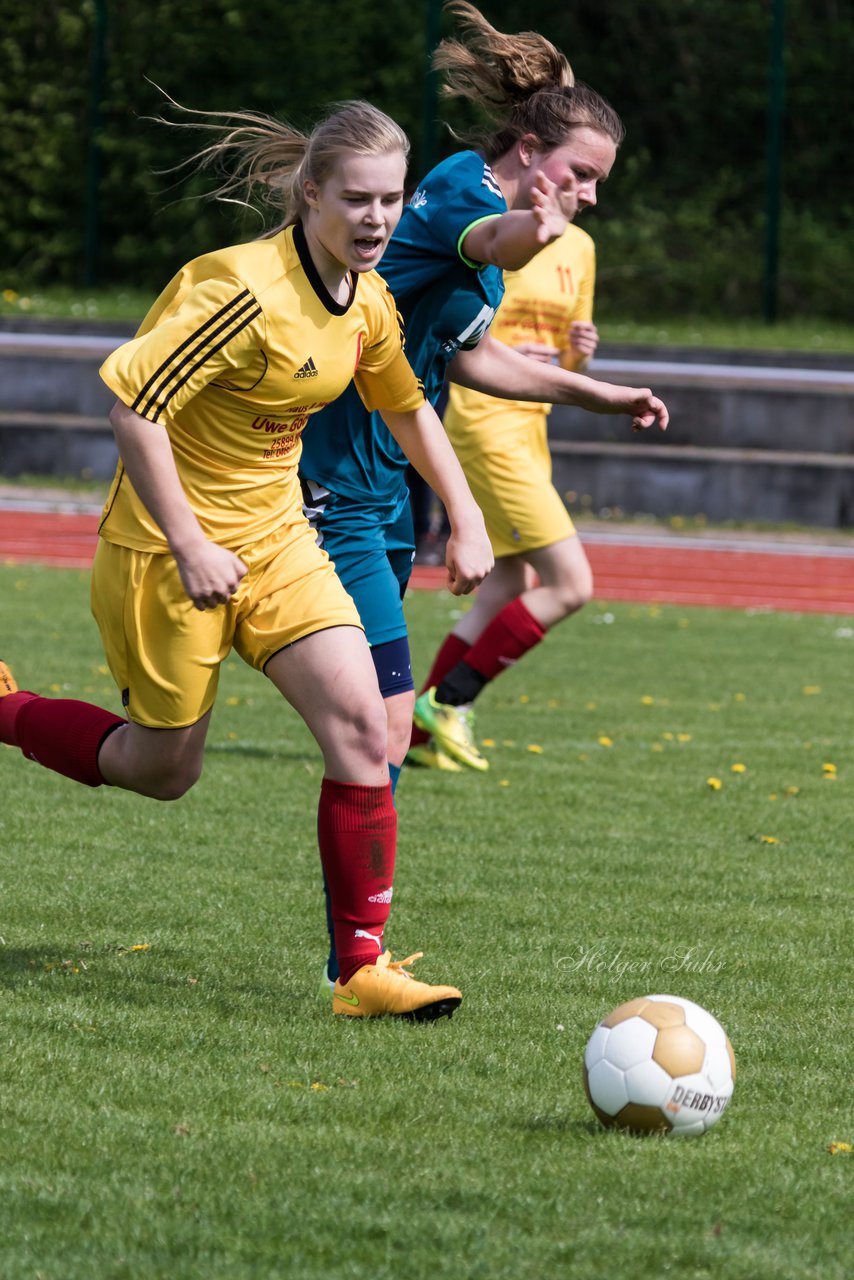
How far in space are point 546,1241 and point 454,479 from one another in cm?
213

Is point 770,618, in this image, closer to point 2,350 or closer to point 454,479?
point 454,479

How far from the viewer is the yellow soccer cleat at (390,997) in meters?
4.14

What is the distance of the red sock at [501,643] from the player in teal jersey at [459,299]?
2.69 metres

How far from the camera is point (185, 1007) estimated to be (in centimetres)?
422

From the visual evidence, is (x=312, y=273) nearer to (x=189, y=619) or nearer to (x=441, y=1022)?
(x=189, y=619)

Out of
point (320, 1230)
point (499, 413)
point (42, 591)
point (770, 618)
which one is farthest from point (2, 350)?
point (320, 1230)

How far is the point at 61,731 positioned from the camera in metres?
4.59

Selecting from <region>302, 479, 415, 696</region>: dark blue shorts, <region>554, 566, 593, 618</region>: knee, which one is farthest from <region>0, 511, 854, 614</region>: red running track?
<region>302, 479, 415, 696</region>: dark blue shorts

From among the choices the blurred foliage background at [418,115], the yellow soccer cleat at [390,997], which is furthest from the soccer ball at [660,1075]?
the blurred foliage background at [418,115]

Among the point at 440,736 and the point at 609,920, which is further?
the point at 440,736

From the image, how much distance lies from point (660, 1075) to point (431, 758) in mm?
4206

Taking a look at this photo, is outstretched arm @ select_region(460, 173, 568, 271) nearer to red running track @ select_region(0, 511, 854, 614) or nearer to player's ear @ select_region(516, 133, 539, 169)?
player's ear @ select_region(516, 133, 539, 169)

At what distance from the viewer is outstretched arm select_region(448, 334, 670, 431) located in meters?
4.89

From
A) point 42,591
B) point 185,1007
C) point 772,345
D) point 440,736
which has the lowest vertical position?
point 772,345
